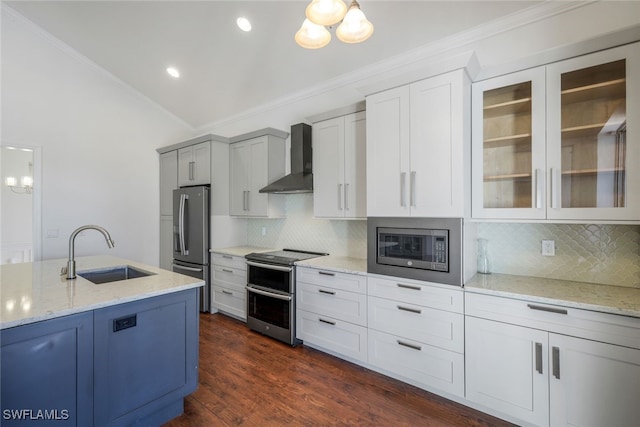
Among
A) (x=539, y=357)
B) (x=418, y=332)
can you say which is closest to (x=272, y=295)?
(x=418, y=332)

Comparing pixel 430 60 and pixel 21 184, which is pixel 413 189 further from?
pixel 21 184

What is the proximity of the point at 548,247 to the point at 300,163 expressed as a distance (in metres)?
2.45

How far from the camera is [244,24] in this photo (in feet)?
9.61

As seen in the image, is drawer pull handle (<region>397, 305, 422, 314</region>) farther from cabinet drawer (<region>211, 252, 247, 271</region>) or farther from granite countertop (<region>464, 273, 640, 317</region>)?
cabinet drawer (<region>211, 252, 247, 271</region>)

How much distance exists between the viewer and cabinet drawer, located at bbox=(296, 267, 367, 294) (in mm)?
2539

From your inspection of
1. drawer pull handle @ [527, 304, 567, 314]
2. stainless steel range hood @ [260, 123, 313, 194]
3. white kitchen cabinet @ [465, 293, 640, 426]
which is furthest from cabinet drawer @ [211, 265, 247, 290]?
drawer pull handle @ [527, 304, 567, 314]

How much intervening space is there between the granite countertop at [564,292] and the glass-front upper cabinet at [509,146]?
49 centimetres

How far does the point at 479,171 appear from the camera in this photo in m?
2.19

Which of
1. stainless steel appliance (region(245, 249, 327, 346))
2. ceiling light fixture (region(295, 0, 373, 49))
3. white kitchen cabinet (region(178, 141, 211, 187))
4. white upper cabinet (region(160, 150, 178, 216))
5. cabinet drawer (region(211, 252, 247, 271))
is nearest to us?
ceiling light fixture (region(295, 0, 373, 49))

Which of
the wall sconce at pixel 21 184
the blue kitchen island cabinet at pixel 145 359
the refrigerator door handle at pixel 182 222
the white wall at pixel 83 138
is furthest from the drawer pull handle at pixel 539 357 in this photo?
the wall sconce at pixel 21 184

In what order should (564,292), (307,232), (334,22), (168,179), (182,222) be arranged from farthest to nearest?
(168,179), (182,222), (307,232), (564,292), (334,22)

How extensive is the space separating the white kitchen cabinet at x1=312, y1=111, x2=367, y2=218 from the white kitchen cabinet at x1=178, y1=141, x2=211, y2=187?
1817 millimetres

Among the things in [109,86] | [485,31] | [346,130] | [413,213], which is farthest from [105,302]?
[109,86]

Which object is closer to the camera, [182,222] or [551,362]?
[551,362]
